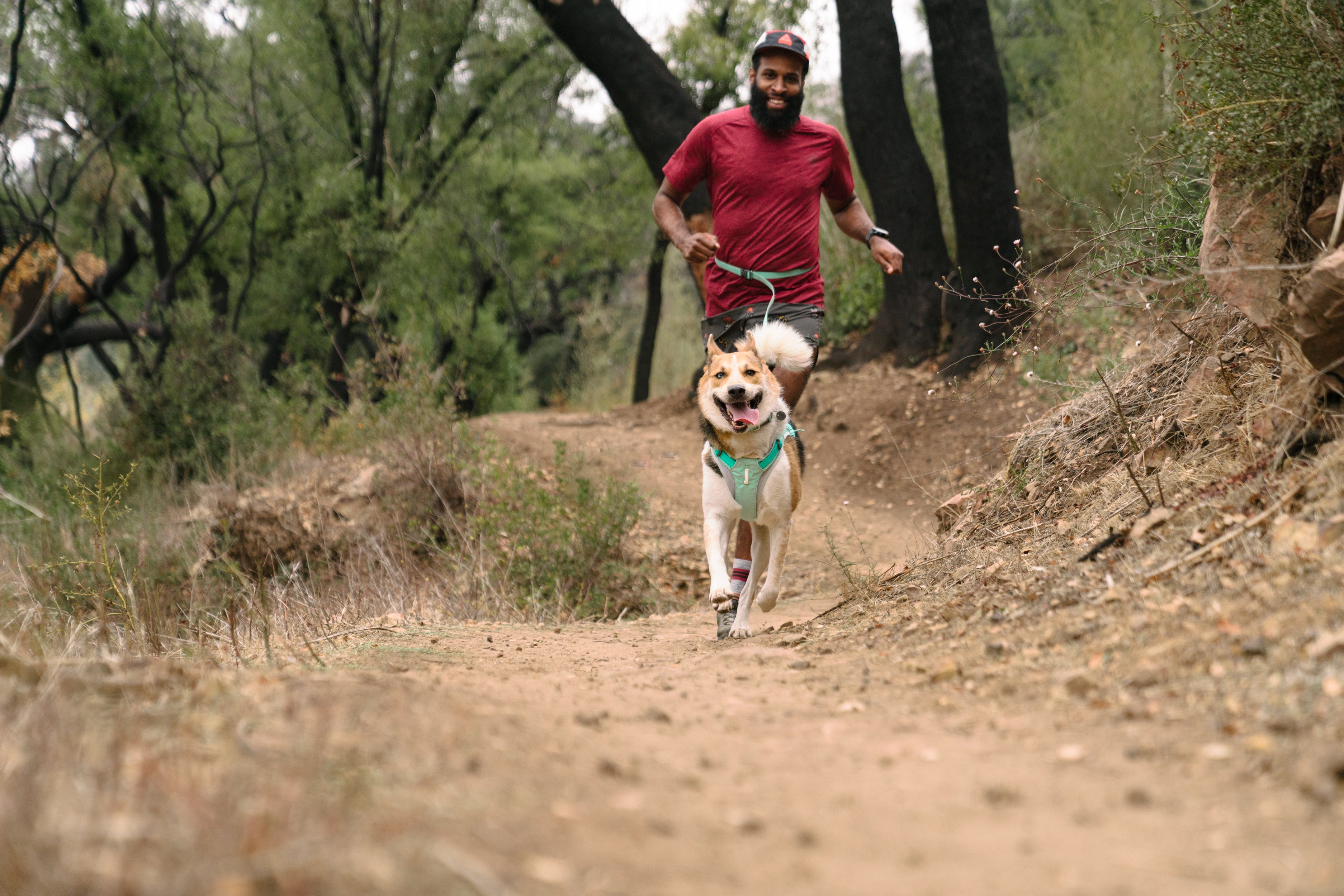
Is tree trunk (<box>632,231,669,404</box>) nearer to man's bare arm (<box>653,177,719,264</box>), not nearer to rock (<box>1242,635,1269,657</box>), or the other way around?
man's bare arm (<box>653,177,719,264</box>)

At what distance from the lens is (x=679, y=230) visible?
17.4 feet

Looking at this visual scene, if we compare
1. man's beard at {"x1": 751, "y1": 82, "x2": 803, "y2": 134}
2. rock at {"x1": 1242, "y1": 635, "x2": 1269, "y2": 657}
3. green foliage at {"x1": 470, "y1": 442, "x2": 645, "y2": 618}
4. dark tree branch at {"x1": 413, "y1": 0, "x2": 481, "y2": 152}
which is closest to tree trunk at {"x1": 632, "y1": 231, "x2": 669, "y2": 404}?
dark tree branch at {"x1": 413, "y1": 0, "x2": 481, "y2": 152}

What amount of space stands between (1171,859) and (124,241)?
64.0 feet

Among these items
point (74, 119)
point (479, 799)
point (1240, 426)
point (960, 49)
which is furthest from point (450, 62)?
point (479, 799)

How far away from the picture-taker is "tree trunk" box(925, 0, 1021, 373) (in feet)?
33.2

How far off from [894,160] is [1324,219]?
774 cm

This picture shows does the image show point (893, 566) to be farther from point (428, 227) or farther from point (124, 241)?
point (124, 241)

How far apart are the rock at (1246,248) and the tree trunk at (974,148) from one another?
19.5 ft

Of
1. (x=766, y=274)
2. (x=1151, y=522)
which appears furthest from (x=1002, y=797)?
(x=766, y=274)

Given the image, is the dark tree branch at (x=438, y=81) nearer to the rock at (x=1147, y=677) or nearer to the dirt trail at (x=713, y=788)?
the dirt trail at (x=713, y=788)

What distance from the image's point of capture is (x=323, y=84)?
16781 millimetres

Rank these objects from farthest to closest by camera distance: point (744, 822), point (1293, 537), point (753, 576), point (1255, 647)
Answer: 1. point (753, 576)
2. point (1293, 537)
3. point (1255, 647)
4. point (744, 822)

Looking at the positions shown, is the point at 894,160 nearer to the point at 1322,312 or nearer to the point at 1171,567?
the point at 1322,312

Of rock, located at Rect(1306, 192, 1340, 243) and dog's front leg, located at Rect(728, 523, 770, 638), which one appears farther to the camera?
dog's front leg, located at Rect(728, 523, 770, 638)
